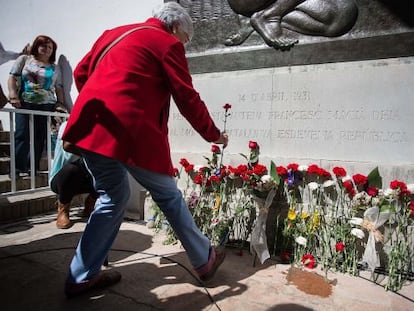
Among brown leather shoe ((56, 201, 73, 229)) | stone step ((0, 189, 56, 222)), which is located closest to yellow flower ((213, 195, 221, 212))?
brown leather shoe ((56, 201, 73, 229))

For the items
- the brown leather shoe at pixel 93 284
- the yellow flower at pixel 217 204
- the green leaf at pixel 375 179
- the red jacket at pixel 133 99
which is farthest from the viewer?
the yellow flower at pixel 217 204

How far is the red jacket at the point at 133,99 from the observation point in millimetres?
1454

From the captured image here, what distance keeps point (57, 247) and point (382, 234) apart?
97.7 inches

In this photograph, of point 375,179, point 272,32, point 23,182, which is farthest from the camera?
point 23,182

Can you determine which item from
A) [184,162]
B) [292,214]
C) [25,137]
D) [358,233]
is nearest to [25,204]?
[25,137]

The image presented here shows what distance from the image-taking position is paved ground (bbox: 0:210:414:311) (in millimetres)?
1699

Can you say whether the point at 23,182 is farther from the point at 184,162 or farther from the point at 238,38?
the point at 238,38

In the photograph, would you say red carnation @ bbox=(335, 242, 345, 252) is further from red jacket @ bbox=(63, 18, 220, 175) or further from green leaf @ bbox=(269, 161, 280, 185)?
red jacket @ bbox=(63, 18, 220, 175)

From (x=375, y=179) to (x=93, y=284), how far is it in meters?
2.05

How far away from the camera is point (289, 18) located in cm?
278

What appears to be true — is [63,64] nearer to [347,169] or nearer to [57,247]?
[57,247]

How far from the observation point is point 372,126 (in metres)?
2.50

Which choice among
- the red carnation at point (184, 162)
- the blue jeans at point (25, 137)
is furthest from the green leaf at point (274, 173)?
the blue jeans at point (25, 137)

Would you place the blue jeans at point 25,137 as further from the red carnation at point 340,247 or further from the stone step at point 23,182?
the red carnation at point 340,247
